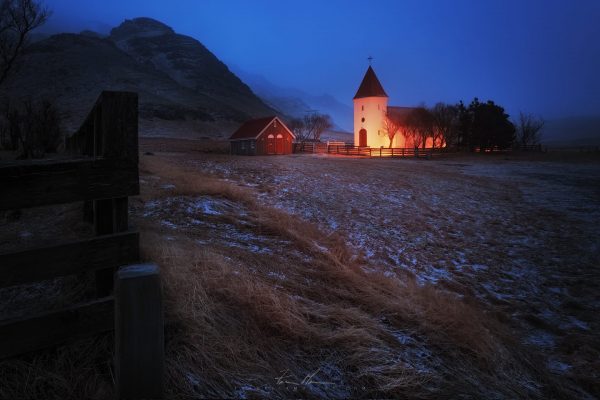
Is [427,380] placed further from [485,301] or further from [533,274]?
[533,274]

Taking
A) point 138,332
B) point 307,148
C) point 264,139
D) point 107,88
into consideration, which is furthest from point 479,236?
point 107,88

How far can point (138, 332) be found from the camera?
2391mm

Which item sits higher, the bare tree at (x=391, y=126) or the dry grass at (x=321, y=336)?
the bare tree at (x=391, y=126)

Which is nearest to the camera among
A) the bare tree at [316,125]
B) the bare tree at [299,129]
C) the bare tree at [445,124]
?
the bare tree at [445,124]

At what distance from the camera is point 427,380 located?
3.35 meters

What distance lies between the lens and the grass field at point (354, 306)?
302 cm

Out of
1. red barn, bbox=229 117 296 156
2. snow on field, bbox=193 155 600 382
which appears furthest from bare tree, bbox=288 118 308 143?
snow on field, bbox=193 155 600 382

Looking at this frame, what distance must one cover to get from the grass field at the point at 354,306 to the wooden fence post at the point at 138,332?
26cm


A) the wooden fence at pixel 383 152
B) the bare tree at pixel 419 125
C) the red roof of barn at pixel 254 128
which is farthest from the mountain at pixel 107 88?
the bare tree at pixel 419 125

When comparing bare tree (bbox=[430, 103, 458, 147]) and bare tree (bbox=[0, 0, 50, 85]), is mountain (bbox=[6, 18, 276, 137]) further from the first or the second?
bare tree (bbox=[430, 103, 458, 147])

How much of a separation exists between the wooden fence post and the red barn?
1786 inches

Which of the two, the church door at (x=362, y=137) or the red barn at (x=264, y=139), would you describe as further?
the church door at (x=362, y=137)

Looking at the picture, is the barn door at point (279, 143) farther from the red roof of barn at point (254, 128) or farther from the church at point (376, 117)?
the church at point (376, 117)

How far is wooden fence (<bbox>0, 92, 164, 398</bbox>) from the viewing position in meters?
2.37
